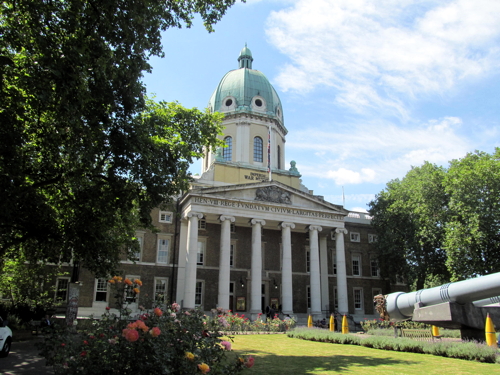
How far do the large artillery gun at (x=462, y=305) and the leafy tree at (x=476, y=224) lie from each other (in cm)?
1903

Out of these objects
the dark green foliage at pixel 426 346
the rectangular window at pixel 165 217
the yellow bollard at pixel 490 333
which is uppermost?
the rectangular window at pixel 165 217

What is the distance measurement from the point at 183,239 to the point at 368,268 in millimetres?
21350

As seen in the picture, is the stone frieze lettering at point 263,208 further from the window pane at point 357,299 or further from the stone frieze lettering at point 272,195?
the window pane at point 357,299

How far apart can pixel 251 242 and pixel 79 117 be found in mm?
28359

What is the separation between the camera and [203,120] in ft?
75.7

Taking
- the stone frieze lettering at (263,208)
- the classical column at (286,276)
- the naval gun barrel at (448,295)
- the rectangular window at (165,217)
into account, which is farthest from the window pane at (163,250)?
the naval gun barrel at (448,295)

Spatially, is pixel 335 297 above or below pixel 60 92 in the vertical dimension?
below

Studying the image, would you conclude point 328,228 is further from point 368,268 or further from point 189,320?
point 189,320

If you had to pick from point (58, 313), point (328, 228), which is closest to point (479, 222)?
point (328, 228)

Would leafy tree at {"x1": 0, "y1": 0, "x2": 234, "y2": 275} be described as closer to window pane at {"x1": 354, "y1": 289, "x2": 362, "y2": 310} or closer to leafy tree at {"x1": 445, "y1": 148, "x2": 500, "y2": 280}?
leafy tree at {"x1": 445, "y1": 148, "x2": 500, "y2": 280}

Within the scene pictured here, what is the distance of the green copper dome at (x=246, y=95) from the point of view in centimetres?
4562

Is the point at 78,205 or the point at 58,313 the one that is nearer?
the point at 78,205

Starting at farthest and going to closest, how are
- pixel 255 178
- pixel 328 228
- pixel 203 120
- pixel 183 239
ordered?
1. pixel 255 178
2. pixel 328 228
3. pixel 183 239
4. pixel 203 120

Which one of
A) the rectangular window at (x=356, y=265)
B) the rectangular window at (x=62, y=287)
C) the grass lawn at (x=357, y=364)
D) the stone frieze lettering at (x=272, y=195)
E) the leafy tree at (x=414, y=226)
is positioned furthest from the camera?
the rectangular window at (x=356, y=265)
